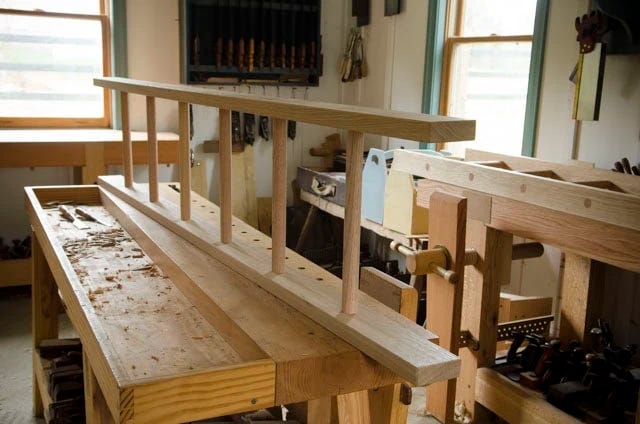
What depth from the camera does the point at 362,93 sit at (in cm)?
548

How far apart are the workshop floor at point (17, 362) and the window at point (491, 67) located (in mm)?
1748

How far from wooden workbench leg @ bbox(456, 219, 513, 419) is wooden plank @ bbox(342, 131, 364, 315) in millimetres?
1600

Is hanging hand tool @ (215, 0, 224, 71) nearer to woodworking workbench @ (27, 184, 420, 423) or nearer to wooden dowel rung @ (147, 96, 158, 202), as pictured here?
wooden dowel rung @ (147, 96, 158, 202)

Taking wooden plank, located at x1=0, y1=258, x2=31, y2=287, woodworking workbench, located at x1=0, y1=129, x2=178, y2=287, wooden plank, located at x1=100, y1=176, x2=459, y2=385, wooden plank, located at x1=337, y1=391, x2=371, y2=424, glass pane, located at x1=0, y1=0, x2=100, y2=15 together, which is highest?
glass pane, located at x1=0, y1=0, x2=100, y2=15

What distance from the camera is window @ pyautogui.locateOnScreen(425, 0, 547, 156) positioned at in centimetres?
395

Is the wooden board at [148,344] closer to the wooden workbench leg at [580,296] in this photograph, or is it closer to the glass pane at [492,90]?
the wooden workbench leg at [580,296]

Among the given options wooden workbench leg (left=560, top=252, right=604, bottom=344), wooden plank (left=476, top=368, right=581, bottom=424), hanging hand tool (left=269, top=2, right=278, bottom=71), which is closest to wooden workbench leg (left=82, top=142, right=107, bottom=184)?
hanging hand tool (left=269, top=2, right=278, bottom=71)

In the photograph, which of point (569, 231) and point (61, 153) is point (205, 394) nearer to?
point (569, 231)

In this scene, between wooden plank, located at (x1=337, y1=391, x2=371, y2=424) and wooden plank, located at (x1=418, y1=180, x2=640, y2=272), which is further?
wooden plank, located at (x1=418, y1=180, x2=640, y2=272)

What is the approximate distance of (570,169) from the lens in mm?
2924

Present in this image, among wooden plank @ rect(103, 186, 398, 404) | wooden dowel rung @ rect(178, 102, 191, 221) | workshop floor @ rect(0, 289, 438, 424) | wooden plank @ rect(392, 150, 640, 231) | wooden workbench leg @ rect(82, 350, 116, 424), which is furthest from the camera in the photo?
workshop floor @ rect(0, 289, 438, 424)

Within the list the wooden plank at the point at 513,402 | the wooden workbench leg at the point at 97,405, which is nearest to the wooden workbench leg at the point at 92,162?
the wooden plank at the point at 513,402

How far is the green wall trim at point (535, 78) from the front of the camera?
11.9ft

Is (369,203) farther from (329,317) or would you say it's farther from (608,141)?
(329,317)
